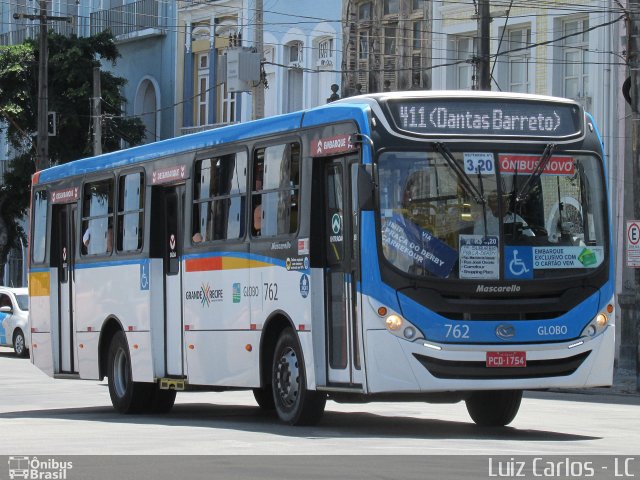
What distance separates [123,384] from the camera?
795 inches

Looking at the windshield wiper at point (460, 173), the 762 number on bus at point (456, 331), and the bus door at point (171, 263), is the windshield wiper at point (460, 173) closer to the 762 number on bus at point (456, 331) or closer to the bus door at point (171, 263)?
the 762 number on bus at point (456, 331)

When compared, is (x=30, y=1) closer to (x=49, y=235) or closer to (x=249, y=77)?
(x=249, y=77)

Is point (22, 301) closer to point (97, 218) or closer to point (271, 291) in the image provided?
point (97, 218)

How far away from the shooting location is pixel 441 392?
14914 millimetres

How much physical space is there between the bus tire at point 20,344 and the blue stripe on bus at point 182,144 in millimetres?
16848

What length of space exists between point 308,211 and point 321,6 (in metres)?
27.7

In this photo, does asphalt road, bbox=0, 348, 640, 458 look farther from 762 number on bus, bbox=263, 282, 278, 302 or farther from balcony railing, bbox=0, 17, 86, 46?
balcony railing, bbox=0, 17, 86, 46

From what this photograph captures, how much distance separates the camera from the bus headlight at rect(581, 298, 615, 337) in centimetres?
1495

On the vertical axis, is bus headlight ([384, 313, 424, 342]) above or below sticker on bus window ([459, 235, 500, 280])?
below

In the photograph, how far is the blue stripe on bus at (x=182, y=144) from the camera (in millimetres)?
16577

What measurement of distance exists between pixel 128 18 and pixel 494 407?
36.6m

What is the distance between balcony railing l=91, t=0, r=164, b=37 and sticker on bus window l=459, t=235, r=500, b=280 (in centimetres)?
3576

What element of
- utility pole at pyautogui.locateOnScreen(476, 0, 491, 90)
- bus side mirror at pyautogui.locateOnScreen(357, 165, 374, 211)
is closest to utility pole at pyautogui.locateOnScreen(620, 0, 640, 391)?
utility pole at pyautogui.locateOnScreen(476, 0, 491, 90)
